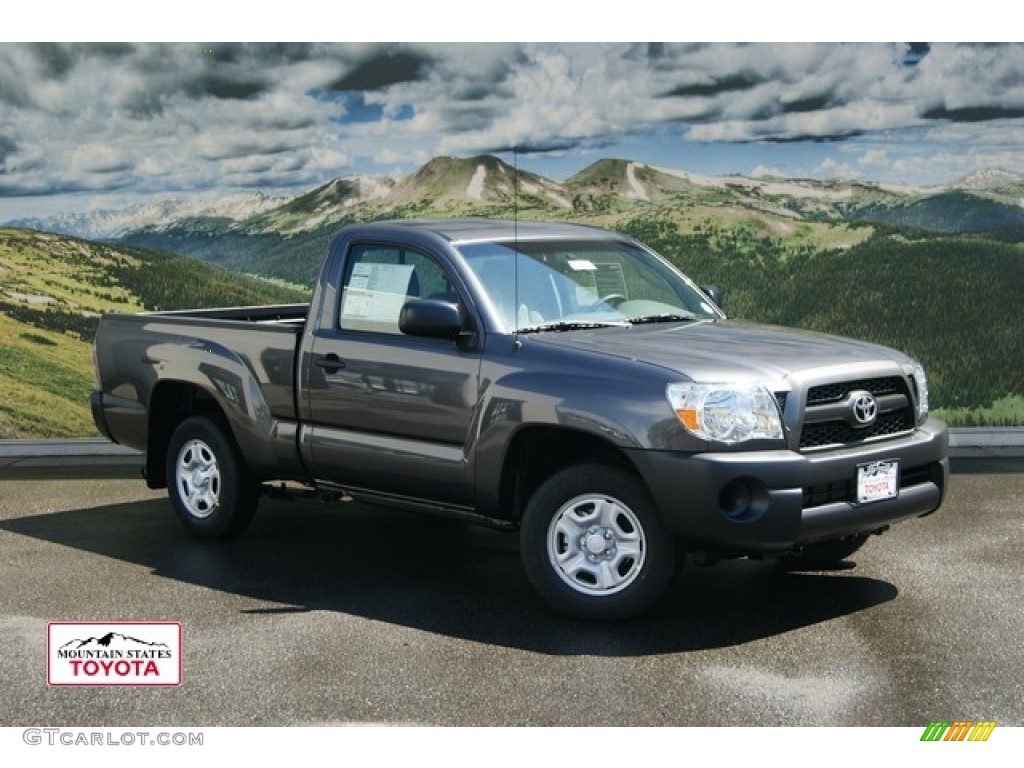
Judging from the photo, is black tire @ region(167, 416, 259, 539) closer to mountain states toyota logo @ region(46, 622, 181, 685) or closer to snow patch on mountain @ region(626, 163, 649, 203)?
mountain states toyota logo @ region(46, 622, 181, 685)

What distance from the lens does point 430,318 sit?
7.51 metres

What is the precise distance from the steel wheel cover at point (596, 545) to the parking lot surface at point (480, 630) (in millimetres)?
208

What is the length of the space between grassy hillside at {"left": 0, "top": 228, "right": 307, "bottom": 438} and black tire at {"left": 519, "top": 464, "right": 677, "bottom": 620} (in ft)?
22.9

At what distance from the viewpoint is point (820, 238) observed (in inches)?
535

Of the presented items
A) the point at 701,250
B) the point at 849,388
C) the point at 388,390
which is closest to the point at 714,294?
the point at 849,388

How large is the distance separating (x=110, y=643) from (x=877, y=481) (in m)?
3.37

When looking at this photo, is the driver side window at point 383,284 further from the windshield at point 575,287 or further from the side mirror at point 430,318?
the side mirror at point 430,318

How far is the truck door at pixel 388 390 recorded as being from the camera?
767cm

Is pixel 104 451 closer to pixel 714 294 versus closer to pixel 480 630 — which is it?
pixel 714 294

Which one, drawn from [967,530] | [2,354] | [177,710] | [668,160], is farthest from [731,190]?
[177,710]

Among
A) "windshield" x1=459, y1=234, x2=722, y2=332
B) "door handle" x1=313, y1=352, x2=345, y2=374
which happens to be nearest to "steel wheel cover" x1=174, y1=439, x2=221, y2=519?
"door handle" x1=313, y1=352, x2=345, y2=374

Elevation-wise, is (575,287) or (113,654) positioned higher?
(575,287)

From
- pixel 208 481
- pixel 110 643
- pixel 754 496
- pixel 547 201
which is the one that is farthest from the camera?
pixel 547 201

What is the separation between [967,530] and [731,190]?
193 inches
